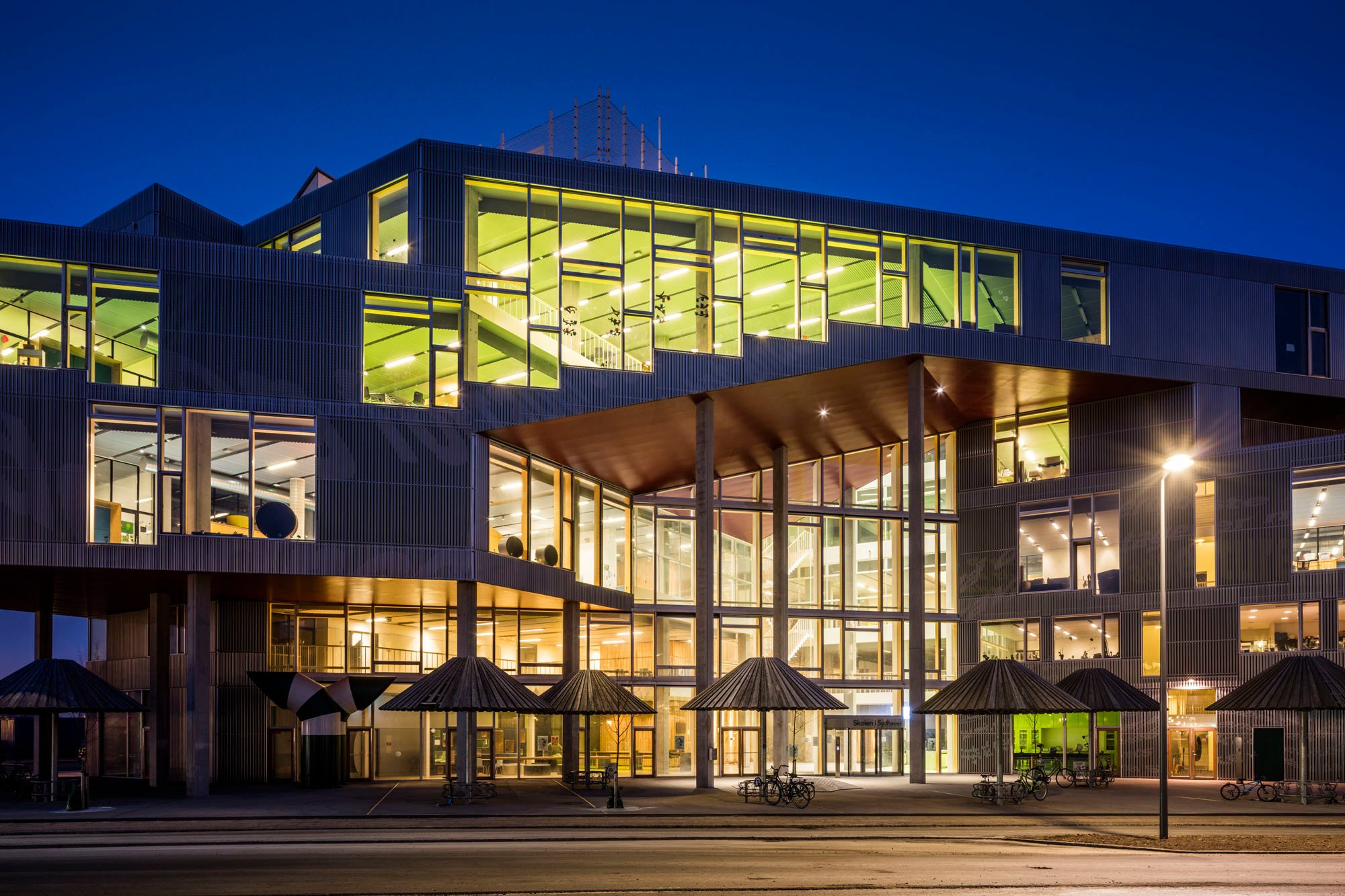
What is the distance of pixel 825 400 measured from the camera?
44.9 meters

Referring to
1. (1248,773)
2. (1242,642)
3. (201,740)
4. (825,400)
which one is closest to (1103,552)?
(1242,642)

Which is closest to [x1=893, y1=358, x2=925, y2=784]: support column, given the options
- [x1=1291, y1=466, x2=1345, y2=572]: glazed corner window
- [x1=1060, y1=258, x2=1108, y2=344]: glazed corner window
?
[x1=1060, y1=258, x2=1108, y2=344]: glazed corner window

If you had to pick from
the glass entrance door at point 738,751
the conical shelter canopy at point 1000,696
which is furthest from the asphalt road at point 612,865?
the glass entrance door at point 738,751

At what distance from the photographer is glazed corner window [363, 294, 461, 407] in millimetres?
38562

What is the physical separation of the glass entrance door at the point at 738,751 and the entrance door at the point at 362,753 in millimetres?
11954

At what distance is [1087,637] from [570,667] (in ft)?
61.3

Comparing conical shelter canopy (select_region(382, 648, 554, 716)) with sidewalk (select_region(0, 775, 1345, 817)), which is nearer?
sidewalk (select_region(0, 775, 1345, 817))

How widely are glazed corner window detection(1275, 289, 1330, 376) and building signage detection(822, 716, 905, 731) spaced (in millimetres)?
18979

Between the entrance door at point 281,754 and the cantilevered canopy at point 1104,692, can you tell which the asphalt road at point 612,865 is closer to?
the cantilevered canopy at point 1104,692

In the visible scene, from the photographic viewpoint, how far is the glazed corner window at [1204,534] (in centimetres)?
4697

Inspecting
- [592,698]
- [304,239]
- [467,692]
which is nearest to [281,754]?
[467,692]

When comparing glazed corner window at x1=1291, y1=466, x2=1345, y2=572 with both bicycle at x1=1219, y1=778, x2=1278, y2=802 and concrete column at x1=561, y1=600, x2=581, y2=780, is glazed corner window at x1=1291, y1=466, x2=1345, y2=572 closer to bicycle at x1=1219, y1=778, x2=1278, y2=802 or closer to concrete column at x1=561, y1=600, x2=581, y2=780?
bicycle at x1=1219, y1=778, x2=1278, y2=802

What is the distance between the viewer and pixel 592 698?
123 feet

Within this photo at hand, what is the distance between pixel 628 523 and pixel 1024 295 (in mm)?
15911
